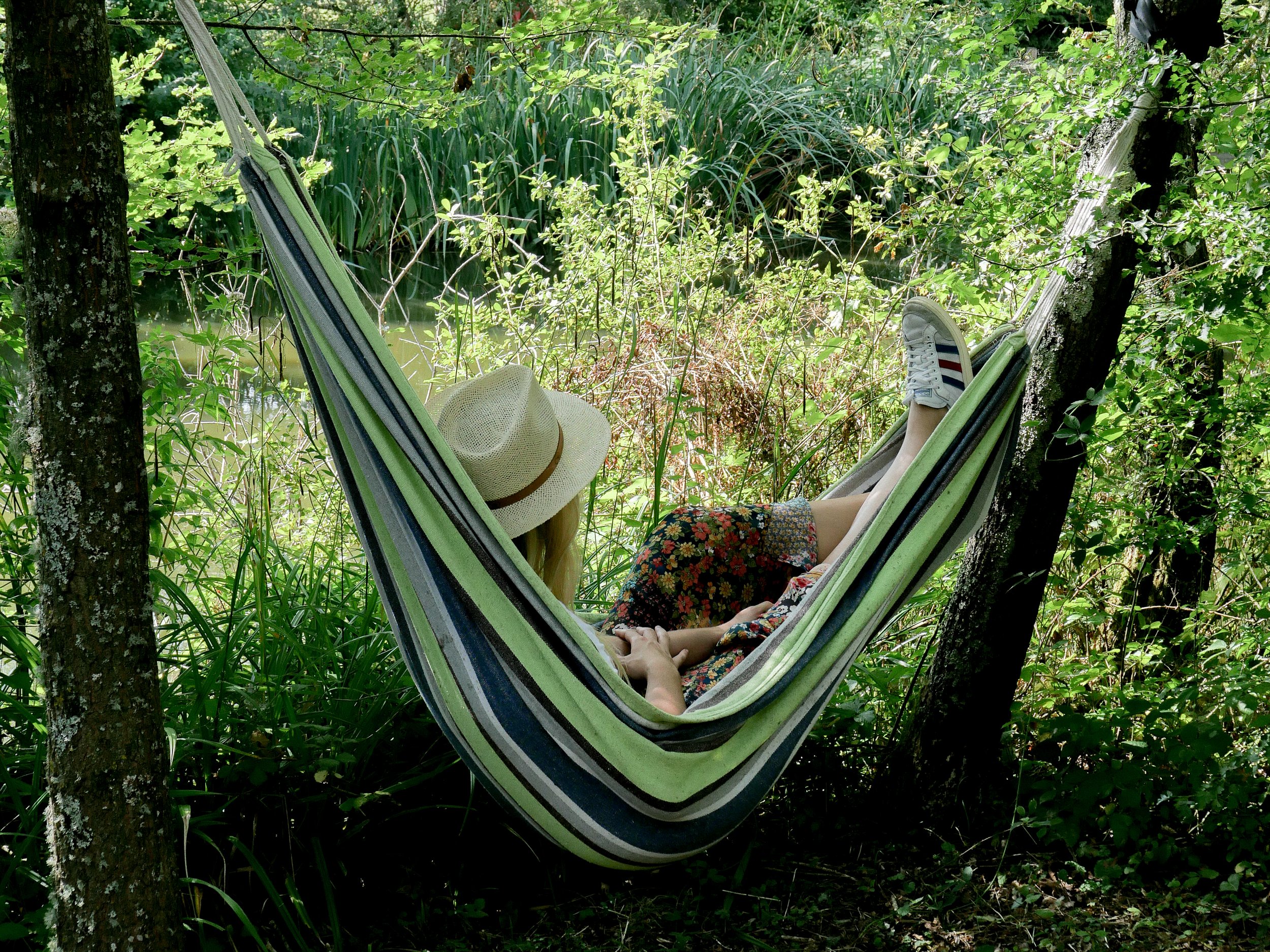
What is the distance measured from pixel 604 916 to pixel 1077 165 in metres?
1.39

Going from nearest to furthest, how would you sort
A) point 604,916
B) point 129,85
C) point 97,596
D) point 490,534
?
point 97,596
point 490,534
point 604,916
point 129,85

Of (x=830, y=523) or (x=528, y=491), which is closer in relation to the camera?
(x=528, y=491)

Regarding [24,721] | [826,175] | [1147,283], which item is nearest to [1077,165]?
[1147,283]

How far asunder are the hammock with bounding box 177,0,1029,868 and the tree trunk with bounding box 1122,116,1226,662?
30.5 inches

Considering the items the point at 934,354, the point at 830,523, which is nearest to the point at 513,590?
the point at 830,523

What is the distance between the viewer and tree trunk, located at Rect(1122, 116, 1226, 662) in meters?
1.83

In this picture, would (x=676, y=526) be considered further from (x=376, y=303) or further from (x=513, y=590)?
(x=376, y=303)

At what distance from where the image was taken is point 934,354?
6.64 ft

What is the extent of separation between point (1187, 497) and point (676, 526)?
910 mm

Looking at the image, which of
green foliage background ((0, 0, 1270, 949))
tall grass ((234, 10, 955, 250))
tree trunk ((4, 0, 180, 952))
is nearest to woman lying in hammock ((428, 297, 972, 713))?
green foliage background ((0, 0, 1270, 949))

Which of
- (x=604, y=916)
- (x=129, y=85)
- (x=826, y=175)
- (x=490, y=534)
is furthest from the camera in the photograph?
(x=826, y=175)

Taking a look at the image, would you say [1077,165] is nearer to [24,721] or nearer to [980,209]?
[980,209]

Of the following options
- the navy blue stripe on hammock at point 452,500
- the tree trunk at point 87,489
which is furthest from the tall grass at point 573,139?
the tree trunk at point 87,489

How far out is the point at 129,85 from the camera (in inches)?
92.4
